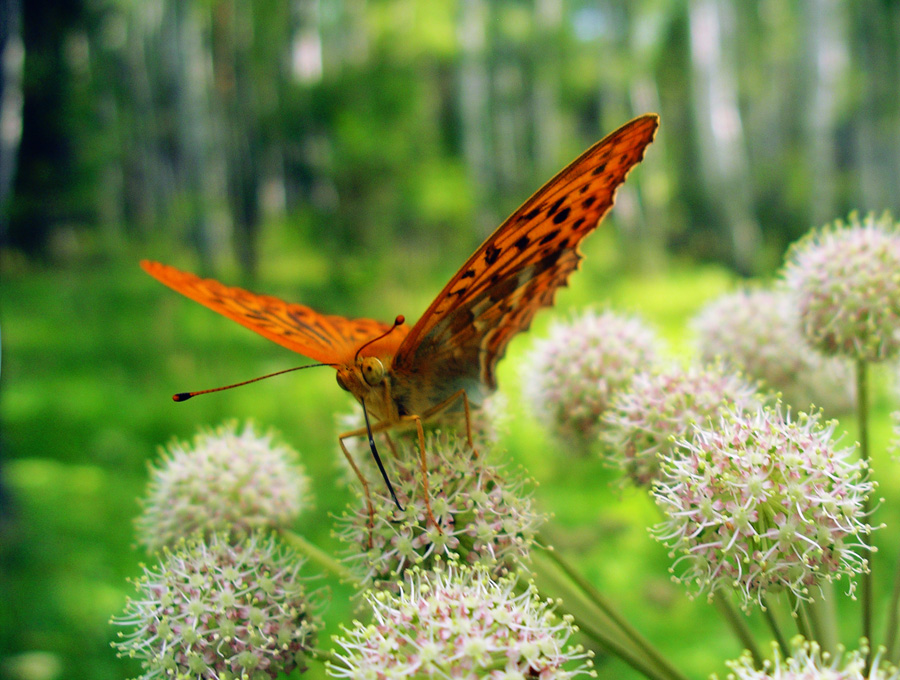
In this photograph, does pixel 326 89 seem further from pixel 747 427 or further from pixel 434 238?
pixel 747 427

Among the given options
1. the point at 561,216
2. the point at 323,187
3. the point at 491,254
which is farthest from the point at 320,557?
the point at 323,187

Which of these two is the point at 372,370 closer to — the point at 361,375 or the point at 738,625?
the point at 361,375

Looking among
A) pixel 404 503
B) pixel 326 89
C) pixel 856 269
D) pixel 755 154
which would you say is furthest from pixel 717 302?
pixel 755 154

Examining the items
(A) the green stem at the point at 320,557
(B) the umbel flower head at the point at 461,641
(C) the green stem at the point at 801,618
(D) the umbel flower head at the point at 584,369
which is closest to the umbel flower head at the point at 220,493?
(A) the green stem at the point at 320,557

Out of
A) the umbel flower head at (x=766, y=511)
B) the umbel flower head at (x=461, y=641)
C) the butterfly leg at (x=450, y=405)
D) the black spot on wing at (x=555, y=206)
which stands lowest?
the umbel flower head at (x=461, y=641)

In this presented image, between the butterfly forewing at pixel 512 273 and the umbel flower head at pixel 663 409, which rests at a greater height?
the butterfly forewing at pixel 512 273

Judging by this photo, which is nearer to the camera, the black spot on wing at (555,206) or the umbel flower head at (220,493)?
the black spot on wing at (555,206)

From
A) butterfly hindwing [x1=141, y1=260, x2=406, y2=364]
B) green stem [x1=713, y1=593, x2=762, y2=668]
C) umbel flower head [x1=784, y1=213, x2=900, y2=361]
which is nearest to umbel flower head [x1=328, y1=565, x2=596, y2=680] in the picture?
green stem [x1=713, y1=593, x2=762, y2=668]

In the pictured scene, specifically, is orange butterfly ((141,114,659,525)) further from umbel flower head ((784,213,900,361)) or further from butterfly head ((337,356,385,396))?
umbel flower head ((784,213,900,361))

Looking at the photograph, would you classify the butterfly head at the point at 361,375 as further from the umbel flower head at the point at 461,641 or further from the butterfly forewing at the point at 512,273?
the umbel flower head at the point at 461,641
